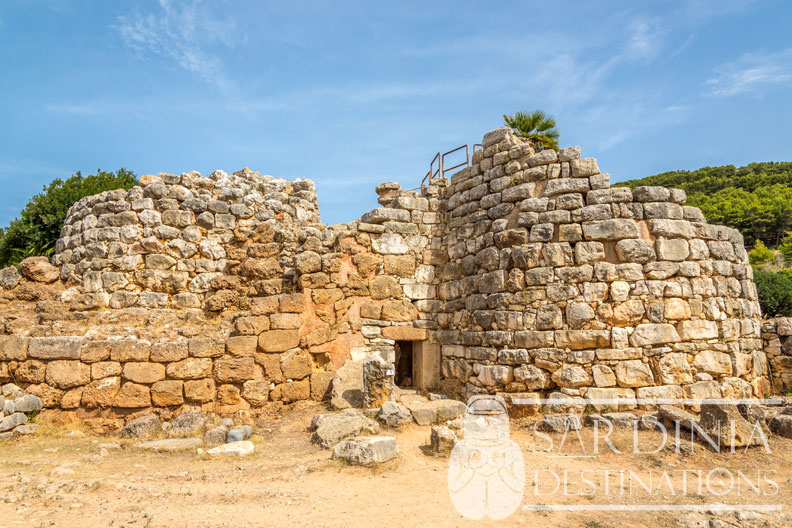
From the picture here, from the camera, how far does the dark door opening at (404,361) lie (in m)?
12.0

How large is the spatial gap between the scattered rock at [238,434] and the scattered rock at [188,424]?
57 cm

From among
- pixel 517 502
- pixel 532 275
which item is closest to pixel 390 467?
pixel 517 502

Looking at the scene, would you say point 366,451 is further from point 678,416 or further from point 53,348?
point 53,348

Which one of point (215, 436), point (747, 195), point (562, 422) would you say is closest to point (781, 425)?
point (562, 422)

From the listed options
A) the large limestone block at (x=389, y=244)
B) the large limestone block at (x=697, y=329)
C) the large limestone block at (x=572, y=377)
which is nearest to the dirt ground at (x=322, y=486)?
the large limestone block at (x=572, y=377)

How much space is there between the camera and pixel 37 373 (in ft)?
24.9

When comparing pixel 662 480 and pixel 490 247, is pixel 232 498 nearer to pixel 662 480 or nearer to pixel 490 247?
pixel 662 480

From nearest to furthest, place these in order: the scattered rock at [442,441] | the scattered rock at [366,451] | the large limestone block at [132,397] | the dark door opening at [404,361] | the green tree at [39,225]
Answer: the scattered rock at [366,451]
the scattered rock at [442,441]
the large limestone block at [132,397]
the dark door opening at [404,361]
the green tree at [39,225]

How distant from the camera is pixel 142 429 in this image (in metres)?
7.30

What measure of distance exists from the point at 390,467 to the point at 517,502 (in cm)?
162

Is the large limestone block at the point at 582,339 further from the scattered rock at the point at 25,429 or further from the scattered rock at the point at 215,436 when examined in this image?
the scattered rock at the point at 25,429

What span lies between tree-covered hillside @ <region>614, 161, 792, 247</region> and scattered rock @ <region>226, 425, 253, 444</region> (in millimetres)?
33276

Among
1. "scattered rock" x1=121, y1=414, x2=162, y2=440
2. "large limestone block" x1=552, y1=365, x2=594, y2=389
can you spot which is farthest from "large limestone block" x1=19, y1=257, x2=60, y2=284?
"large limestone block" x1=552, y1=365, x2=594, y2=389

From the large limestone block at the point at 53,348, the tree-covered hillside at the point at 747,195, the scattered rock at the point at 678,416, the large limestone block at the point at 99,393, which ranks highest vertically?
the tree-covered hillside at the point at 747,195
